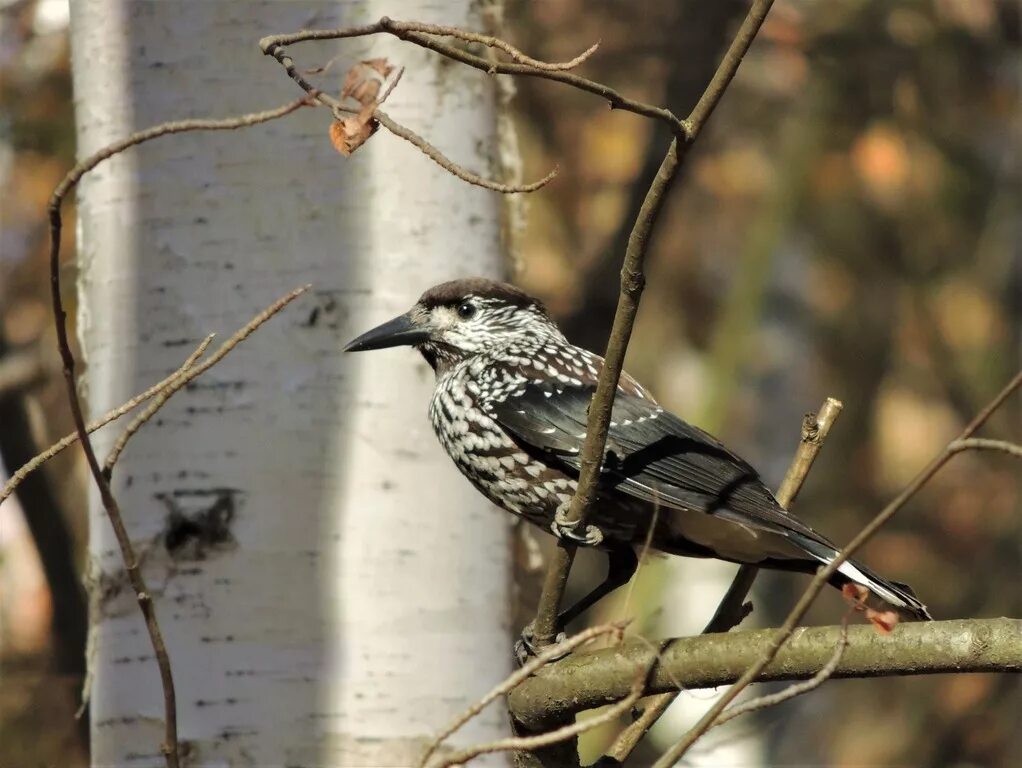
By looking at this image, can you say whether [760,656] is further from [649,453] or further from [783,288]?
[783,288]

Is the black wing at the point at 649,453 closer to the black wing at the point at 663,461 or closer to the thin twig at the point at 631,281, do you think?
the black wing at the point at 663,461

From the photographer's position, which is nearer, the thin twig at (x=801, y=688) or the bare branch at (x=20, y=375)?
the thin twig at (x=801, y=688)

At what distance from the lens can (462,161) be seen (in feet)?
11.2

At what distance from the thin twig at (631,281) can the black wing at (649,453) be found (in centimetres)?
55

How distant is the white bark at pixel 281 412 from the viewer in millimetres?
3109

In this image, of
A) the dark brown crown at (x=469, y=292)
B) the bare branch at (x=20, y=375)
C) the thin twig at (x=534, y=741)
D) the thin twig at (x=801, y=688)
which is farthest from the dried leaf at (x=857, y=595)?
the bare branch at (x=20, y=375)

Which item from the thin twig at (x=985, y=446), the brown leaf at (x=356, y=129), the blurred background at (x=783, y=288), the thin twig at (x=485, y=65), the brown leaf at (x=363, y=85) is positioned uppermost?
the thin twig at (x=485, y=65)

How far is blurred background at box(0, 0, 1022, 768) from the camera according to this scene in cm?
520

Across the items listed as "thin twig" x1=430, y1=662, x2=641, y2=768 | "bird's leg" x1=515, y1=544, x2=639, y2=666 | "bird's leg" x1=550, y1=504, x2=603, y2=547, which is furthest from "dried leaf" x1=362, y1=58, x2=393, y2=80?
"bird's leg" x1=515, y1=544, x2=639, y2=666

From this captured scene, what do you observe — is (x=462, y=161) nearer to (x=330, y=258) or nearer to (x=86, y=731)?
(x=330, y=258)

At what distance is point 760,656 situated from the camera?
2.15 meters

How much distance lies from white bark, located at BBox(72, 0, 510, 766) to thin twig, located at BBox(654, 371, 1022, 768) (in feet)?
3.90

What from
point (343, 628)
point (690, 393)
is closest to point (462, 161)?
point (343, 628)

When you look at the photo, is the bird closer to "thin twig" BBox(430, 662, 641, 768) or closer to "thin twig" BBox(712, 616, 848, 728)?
"thin twig" BBox(712, 616, 848, 728)
